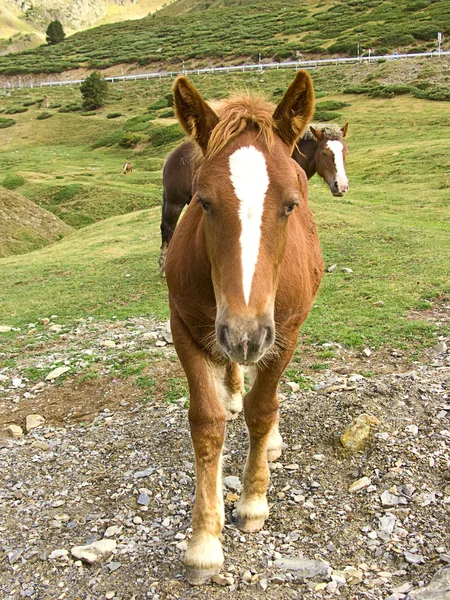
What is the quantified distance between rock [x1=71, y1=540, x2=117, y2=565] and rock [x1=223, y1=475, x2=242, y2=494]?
3.41ft

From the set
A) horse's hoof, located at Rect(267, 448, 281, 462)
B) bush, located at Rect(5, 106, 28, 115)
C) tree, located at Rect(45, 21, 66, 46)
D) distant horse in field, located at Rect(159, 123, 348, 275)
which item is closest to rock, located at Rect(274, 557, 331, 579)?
horse's hoof, located at Rect(267, 448, 281, 462)

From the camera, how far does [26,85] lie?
80125 millimetres

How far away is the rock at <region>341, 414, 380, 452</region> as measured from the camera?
4.55 m

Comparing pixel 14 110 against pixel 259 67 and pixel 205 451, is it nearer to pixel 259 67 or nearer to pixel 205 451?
pixel 259 67

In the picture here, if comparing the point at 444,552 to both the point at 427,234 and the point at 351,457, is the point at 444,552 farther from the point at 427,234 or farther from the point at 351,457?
the point at 427,234

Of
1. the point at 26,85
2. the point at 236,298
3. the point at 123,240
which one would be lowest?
the point at 123,240

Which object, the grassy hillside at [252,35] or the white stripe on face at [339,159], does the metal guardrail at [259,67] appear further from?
the white stripe on face at [339,159]

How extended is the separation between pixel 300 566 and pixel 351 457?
126 cm

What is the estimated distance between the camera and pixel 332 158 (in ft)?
41.8

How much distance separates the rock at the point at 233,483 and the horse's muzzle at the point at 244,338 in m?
2.00

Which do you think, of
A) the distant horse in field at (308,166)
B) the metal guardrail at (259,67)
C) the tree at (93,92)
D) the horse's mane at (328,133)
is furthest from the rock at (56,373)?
the tree at (93,92)

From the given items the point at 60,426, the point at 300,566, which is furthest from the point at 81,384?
the point at 300,566

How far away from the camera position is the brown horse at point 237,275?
114 inches

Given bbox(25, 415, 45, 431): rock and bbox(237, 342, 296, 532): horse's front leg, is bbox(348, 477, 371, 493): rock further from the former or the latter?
bbox(25, 415, 45, 431): rock
